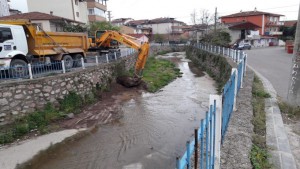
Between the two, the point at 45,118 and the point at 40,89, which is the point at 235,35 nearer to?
the point at 40,89

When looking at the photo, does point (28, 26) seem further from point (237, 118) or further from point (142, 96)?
point (237, 118)

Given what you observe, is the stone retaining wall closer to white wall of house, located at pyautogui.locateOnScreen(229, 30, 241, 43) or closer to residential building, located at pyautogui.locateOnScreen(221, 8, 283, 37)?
white wall of house, located at pyautogui.locateOnScreen(229, 30, 241, 43)

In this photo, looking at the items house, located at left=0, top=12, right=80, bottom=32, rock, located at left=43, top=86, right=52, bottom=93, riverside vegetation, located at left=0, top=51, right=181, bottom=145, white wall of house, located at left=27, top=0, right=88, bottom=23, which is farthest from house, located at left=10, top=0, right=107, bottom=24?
rock, located at left=43, top=86, right=52, bottom=93

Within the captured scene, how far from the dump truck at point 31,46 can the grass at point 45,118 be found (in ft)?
6.31

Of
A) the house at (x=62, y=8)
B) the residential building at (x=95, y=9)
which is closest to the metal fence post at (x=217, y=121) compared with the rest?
the house at (x=62, y=8)

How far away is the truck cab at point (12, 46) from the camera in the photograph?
9820mm

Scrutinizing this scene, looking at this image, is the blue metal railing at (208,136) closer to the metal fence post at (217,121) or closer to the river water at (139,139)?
the metal fence post at (217,121)

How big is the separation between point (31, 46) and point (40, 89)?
2655mm

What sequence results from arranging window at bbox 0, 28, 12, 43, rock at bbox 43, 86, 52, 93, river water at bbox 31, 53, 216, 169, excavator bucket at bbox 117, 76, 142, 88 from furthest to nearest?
excavator bucket at bbox 117, 76, 142, 88, rock at bbox 43, 86, 52, 93, window at bbox 0, 28, 12, 43, river water at bbox 31, 53, 216, 169

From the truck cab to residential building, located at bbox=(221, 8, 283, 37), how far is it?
5143 centimetres

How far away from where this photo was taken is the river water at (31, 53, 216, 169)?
6.92 metres

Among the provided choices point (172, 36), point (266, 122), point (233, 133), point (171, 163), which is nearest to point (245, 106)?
point (266, 122)

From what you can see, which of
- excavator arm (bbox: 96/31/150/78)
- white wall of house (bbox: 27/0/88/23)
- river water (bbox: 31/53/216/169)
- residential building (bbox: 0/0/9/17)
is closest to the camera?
river water (bbox: 31/53/216/169)

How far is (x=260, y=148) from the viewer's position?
449 cm
